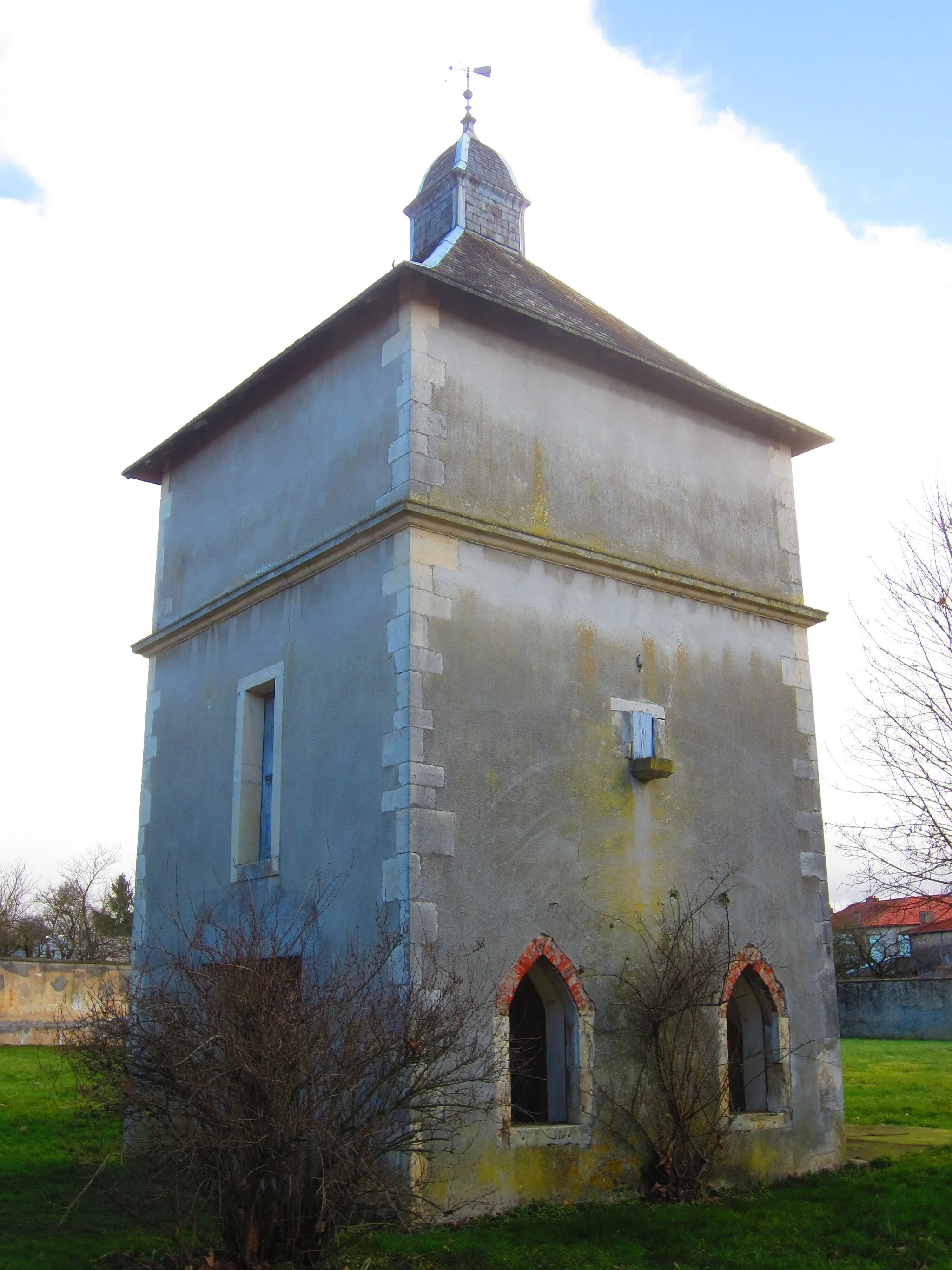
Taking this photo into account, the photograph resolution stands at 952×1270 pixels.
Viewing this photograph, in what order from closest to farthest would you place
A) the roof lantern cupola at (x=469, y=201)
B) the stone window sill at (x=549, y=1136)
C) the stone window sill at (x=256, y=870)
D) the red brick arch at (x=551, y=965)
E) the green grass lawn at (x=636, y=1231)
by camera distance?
1. the green grass lawn at (x=636, y=1231)
2. the stone window sill at (x=549, y=1136)
3. the red brick arch at (x=551, y=965)
4. the stone window sill at (x=256, y=870)
5. the roof lantern cupola at (x=469, y=201)

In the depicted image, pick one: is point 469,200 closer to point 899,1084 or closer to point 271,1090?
point 271,1090

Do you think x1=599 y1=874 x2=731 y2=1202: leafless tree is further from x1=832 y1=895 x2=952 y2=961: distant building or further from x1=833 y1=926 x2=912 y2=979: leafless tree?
x1=833 y1=926 x2=912 y2=979: leafless tree

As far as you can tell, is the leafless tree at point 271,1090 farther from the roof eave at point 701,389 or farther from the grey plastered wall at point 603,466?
the roof eave at point 701,389

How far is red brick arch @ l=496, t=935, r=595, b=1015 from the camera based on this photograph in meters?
10.4

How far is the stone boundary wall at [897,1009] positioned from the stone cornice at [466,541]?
886 inches

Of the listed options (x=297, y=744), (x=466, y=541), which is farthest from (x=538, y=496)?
(x=297, y=744)

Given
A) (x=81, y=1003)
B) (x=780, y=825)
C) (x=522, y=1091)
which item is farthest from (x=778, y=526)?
(x=81, y=1003)

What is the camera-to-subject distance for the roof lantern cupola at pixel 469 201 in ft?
51.6

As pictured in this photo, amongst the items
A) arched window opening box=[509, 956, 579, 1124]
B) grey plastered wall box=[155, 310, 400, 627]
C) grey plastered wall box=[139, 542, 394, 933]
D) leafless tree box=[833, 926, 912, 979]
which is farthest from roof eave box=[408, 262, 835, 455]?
leafless tree box=[833, 926, 912, 979]

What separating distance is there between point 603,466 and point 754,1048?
6.07 meters

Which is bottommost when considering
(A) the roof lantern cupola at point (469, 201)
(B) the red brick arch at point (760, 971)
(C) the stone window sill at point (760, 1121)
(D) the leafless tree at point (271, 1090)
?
(C) the stone window sill at point (760, 1121)

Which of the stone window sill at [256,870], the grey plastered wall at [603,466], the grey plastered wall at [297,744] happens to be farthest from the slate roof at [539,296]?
the stone window sill at [256,870]

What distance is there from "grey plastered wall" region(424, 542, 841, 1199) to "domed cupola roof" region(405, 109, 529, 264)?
236 inches

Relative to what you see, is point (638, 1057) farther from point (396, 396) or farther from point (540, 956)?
point (396, 396)
